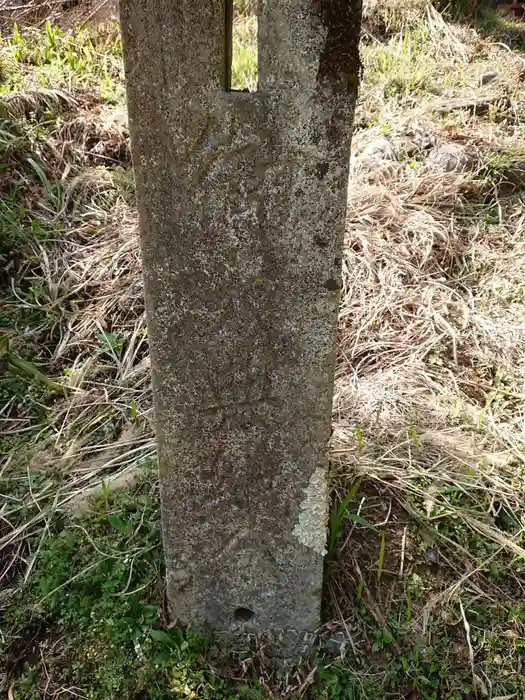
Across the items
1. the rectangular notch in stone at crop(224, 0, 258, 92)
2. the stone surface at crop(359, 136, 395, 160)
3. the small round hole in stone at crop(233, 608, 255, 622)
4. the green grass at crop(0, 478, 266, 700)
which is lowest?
the green grass at crop(0, 478, 266, 700)

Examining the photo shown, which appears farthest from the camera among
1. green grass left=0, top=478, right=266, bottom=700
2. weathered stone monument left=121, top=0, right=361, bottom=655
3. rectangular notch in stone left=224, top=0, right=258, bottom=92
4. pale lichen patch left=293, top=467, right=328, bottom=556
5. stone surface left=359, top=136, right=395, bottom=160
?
rectangular notch in stone left=224, top=0, right=258, bottom=92

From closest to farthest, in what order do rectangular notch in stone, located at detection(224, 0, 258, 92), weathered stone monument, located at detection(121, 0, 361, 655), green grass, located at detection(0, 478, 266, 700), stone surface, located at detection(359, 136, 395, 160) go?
weathered stone monument, located at detection(121, 0, 361, 655) → green grass, located at detection(0, 478, 266, 700) → stone surface, located at detection(359, 136, 395, 160) → rectangular notch in stone, located at detection(224, 0, 258, 92)

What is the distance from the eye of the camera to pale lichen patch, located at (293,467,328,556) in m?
1.41

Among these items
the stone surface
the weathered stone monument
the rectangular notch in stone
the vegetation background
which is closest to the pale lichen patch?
the weathered stone monument

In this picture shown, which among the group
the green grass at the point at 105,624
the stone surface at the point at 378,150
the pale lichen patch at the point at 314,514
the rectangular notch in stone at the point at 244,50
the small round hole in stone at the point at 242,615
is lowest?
the green grass at the point at 105,624

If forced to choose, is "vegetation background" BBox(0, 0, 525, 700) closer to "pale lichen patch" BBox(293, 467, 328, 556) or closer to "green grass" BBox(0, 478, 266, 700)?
"green grass" BBox(0, 478, 266, 700)

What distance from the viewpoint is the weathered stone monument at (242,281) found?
100cm

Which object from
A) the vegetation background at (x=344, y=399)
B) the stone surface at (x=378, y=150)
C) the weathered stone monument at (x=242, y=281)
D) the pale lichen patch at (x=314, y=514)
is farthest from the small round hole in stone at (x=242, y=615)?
the stone surface at (x=378, y=150)

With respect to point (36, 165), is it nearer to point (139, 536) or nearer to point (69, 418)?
point (69, 418)

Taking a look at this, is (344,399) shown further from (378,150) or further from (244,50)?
(244,50)

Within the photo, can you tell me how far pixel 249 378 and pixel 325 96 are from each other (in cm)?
59

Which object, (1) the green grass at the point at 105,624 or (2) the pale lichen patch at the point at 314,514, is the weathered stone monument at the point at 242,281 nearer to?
(2) the pale lichen patch at the point at 314,514

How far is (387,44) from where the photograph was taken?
459 cm

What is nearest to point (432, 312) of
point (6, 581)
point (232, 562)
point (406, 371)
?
point (406, 371)
